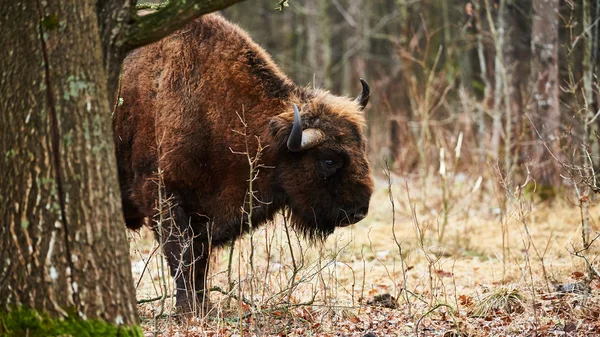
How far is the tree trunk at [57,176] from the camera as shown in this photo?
11.2 feet

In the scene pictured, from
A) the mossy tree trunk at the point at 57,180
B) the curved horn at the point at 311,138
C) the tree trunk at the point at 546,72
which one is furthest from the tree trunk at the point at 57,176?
the tree trunk at the point at 546,72

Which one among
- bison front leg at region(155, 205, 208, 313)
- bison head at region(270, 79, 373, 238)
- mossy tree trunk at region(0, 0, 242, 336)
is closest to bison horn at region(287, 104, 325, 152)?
bison head at region(270, 79, 373, 238)

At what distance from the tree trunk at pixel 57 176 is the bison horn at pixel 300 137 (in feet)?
9.23

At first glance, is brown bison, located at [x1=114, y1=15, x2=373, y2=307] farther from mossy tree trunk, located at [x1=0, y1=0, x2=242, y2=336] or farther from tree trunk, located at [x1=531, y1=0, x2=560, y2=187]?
tree trunk, located at [x1=531, y1=0, x2=560, y2=187]

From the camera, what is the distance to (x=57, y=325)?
11.2 ft

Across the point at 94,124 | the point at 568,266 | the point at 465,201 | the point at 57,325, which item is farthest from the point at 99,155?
the point at 465,201

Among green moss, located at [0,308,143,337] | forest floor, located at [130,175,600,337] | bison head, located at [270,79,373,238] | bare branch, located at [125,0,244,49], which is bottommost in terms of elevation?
forest floor, located at [130,175,600,337]

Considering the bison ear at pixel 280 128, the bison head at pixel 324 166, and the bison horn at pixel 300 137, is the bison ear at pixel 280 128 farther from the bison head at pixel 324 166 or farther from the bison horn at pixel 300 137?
the bison horn at pixel 300 137

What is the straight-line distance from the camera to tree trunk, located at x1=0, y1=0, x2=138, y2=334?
3.42 meters

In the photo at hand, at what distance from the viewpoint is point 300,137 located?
6352mm

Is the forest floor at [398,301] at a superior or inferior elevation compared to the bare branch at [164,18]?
inferior

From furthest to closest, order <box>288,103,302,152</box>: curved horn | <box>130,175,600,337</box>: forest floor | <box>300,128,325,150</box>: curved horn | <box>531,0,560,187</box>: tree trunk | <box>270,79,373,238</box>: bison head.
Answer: <box>531,0,560,187</box>: tree trunk < <box>270,79,373,238</box>: bison head < <box>300,128,325,150</box>: curved horn < <box>288,103,302,152</box>: curved horn < <box>130,175,600,337</box>: forest floor

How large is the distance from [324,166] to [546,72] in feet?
17.9

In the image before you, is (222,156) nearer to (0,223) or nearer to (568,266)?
(0,223)
